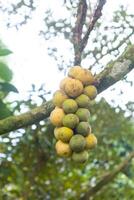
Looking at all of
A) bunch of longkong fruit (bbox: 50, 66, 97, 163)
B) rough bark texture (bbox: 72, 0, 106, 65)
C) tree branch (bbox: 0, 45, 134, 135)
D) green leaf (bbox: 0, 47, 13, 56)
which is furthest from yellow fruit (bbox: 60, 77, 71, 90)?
green leaf (bbox: 0, 47, 13, 56)

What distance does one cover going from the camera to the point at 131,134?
4.82 metres

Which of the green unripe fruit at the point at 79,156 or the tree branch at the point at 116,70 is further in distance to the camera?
the tree branch at the point at 116,70

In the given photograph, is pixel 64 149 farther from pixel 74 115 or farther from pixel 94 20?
pixel 94 20

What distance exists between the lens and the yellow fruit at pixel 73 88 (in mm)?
1778

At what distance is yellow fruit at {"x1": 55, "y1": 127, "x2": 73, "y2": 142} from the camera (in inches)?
69.5

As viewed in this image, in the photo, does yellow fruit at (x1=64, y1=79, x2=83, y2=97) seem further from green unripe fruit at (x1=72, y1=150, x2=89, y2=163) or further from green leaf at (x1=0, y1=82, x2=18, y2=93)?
green leaf at (x1=0, y1=82, x2=18, y2=93)

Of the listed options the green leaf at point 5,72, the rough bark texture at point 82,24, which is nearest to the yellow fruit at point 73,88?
the rough bark texture at point 82,24

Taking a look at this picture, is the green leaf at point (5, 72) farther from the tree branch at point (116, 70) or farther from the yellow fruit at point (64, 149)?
the yellow fruit at point (64, 149)

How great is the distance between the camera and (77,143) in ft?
5.77

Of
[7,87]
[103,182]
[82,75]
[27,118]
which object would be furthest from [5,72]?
[103,182]

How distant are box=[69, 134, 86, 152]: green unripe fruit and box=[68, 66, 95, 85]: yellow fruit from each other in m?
0.19

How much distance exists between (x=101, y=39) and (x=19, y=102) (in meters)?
1.00

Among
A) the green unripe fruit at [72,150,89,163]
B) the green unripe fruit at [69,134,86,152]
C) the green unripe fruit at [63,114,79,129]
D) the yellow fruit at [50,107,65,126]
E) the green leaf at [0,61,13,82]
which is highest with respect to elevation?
the green leaf at [0,61,13,82]

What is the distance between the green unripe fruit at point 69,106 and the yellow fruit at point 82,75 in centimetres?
9
